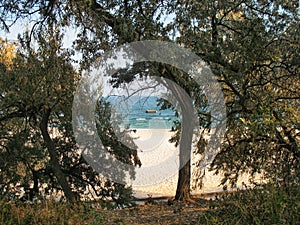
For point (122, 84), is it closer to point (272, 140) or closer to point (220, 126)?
point (220, 126)

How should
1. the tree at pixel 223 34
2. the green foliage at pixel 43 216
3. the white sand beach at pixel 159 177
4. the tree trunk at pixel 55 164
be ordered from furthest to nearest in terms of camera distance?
the white sand beach at pixel 159 177
the tree trunk at pixel 55 164
the tree at pixel 223 34
the green foliage at pixel 43 216

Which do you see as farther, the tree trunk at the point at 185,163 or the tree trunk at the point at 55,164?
the tree trunk at the point at 185,163

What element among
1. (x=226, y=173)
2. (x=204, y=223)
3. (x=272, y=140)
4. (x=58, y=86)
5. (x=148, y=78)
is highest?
(x=148, y=78)

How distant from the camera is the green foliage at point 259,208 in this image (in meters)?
3.50

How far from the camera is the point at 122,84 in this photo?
6680mm

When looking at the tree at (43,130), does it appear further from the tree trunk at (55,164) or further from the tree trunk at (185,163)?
the tree trunk at (185,163)

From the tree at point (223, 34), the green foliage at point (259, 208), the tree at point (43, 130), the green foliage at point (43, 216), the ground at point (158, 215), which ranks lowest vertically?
the ground at point (158, 215)

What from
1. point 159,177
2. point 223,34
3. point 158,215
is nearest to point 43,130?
point 158,215

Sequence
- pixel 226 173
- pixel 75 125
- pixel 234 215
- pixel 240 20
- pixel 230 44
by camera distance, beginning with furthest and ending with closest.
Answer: pixel 226 173 → pixel 75 125 → pixel 240 20 → pixel 230 44 → pixel 234 215

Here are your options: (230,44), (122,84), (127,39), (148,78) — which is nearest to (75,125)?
(122,84)

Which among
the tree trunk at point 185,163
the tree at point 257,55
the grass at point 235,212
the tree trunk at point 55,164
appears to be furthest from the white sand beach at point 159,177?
the grass at point 235,212

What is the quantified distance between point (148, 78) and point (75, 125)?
1.51 m

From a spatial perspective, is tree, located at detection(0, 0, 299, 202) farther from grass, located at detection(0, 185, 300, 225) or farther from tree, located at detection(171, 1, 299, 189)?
grass, located at detection(0, 185, 300, 225)

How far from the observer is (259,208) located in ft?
12.2
